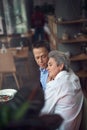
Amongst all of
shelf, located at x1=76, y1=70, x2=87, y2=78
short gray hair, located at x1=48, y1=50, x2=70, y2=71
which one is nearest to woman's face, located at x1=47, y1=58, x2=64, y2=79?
short gray hair, located at x1=48, y1=50, x2=70, y2=71

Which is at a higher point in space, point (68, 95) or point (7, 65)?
point (68, 95)

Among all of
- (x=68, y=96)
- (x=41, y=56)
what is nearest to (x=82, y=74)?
(x=41, y=56)

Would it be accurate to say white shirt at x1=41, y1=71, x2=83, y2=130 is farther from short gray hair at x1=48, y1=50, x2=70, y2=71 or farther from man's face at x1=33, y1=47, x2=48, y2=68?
man's face at x1=33, y1=47, x2=48, y2=68

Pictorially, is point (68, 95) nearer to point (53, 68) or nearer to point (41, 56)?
point (53, 68)

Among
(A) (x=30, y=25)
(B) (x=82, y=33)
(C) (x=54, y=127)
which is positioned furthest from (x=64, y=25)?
(C) (x=54, y=127)

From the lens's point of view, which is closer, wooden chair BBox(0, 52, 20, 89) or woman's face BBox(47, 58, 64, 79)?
woman's face BBox(47, 58, 64, 79)

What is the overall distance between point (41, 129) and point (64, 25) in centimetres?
186

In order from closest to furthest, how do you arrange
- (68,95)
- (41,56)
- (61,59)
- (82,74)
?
(68,95), (61,59), (41,56), (82,74)

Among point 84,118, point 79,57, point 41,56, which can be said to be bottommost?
point 79,57

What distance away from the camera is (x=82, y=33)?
7.03ft

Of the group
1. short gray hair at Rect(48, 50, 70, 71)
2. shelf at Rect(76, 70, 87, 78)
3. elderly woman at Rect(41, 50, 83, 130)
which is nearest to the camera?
elderly woman at Rect(41, 50, 83, 130)

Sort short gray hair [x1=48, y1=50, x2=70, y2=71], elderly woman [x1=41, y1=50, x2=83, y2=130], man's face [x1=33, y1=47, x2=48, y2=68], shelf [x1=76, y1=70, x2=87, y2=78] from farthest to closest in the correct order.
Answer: shelf [x1=76, y1=70, x2=87, y2=78] < man's face [x1=33, y1=47, x2=48, y2=68] < short gray hair [x1=48, y1=50, x2=70, y2=71] < elderly woman [x1=41, y1=50, x2=83, y2=130]

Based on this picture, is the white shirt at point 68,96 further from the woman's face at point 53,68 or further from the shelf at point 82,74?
the shelf at point 82,74

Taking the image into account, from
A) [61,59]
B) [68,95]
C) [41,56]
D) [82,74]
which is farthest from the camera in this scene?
[82,74]
